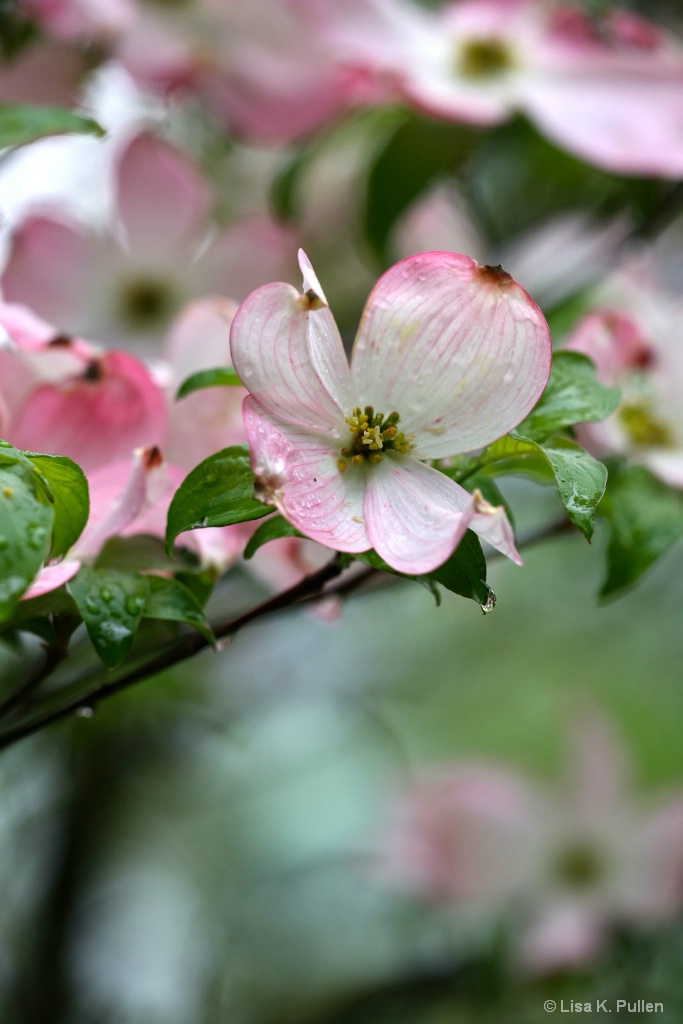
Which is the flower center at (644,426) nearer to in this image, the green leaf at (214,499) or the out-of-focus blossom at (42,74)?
the green leaf at (214,499)

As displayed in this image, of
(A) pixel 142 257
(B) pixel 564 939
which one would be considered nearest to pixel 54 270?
(A) pixel 142 257

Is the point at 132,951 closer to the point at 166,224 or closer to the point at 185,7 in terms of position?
the point at 166,224

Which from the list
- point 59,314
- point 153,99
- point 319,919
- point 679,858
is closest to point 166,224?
point 59,314

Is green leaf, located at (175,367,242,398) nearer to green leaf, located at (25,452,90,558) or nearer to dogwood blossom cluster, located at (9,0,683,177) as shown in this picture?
green leaf, located at (25,452,90,558)

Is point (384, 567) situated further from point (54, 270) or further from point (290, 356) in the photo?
point (54, 270)

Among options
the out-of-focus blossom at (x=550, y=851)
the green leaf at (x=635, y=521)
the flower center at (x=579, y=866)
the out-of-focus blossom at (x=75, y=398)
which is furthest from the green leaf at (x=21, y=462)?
the flower center at (x=579, y=866)
